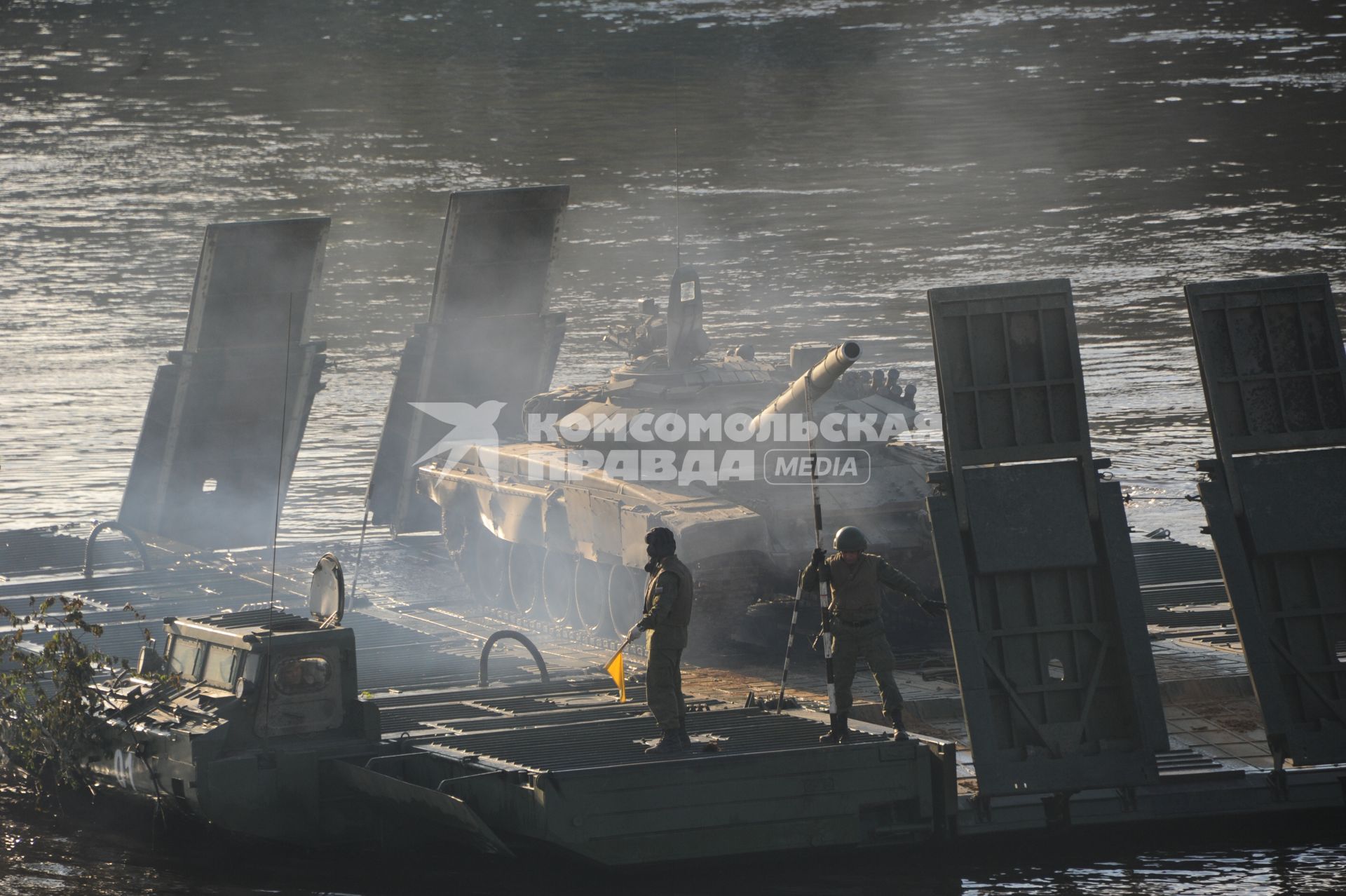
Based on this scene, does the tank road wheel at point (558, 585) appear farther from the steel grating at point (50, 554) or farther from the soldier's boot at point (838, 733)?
the soldier's boot at point (838, 733)

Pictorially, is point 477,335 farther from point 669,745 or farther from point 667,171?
point 667,171

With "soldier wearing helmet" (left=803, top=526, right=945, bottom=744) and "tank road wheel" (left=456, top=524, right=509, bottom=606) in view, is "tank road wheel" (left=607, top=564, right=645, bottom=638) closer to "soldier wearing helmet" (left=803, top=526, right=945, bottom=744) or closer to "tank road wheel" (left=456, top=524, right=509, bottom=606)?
"tank road wheel" (left=456, top=524, right=509, bottom=606)

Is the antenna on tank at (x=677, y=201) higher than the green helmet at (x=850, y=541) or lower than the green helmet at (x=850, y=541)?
higher

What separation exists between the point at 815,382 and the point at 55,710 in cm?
592

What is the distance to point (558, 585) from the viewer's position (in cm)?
1955

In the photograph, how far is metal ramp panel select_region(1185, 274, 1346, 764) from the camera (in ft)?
39.1

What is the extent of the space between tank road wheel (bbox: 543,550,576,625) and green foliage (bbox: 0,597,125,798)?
6192mm

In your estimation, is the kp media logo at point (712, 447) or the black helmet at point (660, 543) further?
the kp media logo at point (712, 447)

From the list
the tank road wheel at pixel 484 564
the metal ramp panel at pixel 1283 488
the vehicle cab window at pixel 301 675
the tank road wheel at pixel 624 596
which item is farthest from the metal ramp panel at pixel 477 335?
the metal ramp panel at pixel 1283 488

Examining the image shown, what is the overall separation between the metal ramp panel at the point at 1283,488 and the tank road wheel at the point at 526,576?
344 inches

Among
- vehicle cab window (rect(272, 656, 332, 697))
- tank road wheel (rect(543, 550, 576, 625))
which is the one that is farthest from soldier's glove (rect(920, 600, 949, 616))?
tank road wheel (rect(543, 550, 576, 625))

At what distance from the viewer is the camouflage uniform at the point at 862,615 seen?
480 inches

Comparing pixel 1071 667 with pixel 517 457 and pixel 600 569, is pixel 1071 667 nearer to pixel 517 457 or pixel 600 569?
pixel 600 569

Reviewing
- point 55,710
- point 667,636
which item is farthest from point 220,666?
point 667,636
